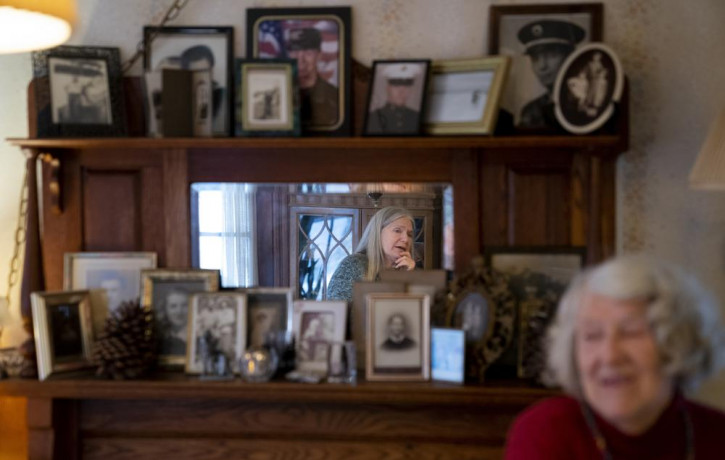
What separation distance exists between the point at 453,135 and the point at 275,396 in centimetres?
85

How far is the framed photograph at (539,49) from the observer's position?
7.83 ft

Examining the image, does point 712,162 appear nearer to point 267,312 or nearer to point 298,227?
point 298,227

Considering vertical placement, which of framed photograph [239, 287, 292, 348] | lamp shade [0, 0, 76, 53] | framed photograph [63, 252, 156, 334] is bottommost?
framed photograph [239, 287, 292, 348]

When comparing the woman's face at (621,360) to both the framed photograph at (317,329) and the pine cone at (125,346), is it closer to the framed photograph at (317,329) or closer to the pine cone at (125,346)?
the framed photograph at (317,329)

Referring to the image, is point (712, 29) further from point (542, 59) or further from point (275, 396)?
point (275, 396)

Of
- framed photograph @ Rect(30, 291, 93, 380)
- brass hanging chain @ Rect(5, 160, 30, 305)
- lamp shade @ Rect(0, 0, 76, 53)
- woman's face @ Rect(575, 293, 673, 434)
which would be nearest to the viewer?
woman's face @ Rect(575, 293, 673, 434)

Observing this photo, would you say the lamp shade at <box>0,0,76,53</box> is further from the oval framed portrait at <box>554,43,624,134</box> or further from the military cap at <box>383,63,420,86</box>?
the oval framed portrait at <box>554,43,624,134</box>

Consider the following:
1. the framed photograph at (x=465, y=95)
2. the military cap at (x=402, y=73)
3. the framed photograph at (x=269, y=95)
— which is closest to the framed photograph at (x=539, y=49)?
the framed photograph at (x=465, y=95)

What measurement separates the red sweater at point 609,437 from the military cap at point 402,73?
990 mm

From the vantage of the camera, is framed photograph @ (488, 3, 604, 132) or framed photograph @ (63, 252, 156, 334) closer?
framed photograph @ (488, 3, 604, 132)

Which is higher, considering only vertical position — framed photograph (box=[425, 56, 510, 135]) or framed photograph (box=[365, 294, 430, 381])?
framed photograph (box=[425, 56, 510, 135])

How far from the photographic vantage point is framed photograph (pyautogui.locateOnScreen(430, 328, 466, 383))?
2.22 m

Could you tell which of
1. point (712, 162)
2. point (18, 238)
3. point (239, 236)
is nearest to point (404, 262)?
point (239, 236)

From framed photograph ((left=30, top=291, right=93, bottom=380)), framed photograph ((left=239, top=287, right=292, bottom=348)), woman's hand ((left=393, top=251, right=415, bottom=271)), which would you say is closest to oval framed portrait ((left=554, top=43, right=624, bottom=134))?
woman's hand ((left=393, top=251, right=415, bottom=271))
